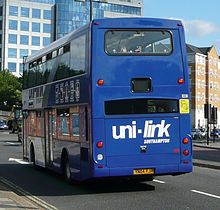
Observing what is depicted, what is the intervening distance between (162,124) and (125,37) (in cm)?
230

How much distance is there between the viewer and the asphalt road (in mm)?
10977

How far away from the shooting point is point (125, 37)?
12820 millimetres

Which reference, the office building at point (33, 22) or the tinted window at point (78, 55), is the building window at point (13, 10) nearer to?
the office building at point (33, 22)

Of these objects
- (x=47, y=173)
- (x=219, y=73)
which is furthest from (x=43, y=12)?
(x=47, y=173)

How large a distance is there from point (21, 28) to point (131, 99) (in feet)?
388

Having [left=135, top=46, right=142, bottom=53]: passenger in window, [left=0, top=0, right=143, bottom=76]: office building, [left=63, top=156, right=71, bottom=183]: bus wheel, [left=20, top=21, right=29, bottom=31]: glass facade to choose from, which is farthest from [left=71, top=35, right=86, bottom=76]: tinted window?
[left=20, top=21, right=29, bottom=31]: glass facade

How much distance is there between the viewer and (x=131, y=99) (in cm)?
1266

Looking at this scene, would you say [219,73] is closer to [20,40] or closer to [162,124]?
[20,40]

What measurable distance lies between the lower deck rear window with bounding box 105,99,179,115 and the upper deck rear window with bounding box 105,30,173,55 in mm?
1185

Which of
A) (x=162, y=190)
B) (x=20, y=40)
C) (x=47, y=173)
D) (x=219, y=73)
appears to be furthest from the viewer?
(x=219, y=73)

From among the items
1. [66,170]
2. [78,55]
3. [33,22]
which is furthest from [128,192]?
[33,22]

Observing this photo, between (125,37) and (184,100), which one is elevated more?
(125,37)

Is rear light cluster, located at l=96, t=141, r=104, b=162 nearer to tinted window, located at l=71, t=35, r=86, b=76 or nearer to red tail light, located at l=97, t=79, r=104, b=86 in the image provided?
red tail light, located at l=97, t=79, r=104, b=86

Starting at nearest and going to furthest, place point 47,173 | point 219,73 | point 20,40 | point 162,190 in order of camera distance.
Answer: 1. point 162,190
2. point 47,173
3. point 20,40
4. point 219,73
